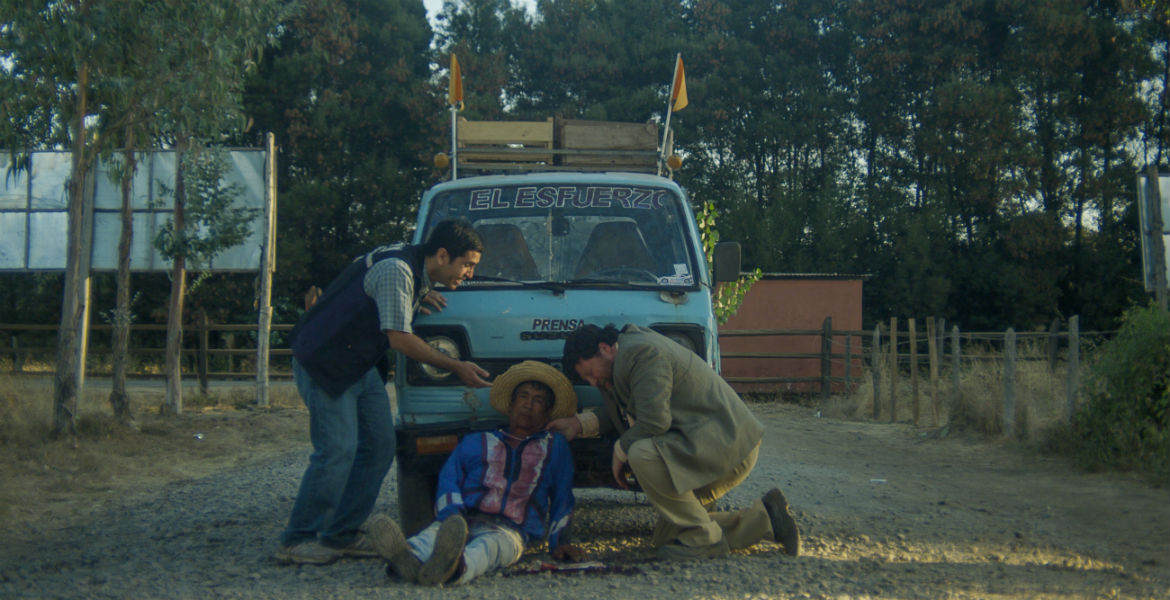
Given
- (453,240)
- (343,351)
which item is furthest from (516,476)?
(453,240)

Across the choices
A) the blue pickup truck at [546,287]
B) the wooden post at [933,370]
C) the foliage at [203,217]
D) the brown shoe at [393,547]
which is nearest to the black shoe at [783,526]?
the blue pickup truck at [546,287]

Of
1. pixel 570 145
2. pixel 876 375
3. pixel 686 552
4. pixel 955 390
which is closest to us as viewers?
pixel 686 552

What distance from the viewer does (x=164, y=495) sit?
8.64 m

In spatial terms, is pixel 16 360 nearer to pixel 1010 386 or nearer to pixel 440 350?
pixel 1010 386

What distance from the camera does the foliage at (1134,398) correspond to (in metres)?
9.30

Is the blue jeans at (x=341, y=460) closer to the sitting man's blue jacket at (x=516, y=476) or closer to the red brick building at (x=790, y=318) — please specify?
the sitting man's blue jacket at (x=516, y=476)

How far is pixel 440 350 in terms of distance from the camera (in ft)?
18.8

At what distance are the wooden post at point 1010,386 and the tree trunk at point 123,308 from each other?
9729 millimetres

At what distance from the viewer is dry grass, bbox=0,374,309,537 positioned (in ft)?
27.5

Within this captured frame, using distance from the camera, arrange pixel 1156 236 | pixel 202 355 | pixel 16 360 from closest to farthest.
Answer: pixel 1156 236 < pixel 202 355 < pixel 16 360

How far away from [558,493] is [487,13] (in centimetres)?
3151

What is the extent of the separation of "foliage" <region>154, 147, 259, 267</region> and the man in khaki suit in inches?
400

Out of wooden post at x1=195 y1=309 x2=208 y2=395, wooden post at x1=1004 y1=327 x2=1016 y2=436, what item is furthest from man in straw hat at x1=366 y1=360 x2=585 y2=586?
wooden post at x1=195 y1=309 x2=208 y2=395

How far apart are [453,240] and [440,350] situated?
2.09 ft
